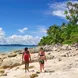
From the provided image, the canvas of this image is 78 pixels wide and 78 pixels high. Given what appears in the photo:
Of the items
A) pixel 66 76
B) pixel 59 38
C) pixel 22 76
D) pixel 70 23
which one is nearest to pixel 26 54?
pixel 22 76

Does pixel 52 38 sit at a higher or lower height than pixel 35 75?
higher

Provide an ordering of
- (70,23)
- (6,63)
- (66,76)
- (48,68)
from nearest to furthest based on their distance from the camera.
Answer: (66,76) < (48,68) < (6,63) < (70,23)

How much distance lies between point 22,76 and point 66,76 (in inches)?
157

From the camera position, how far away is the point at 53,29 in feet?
395

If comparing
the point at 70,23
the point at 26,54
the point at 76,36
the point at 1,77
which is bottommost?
the point at 1,77

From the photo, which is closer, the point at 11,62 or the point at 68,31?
the point at 11,62

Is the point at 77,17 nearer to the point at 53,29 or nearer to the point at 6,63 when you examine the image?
the point at 53,29

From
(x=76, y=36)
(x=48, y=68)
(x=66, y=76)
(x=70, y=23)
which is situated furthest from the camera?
(x=70, y=23)

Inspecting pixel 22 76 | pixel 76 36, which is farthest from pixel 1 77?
pixel 76 36

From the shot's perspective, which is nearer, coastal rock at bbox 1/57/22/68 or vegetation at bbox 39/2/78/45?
coastal rock at bbox 1/57/22/68

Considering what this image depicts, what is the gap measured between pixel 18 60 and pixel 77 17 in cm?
6175

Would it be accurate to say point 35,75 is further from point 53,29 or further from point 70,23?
point 53,29

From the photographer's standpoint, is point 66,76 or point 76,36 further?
point 76,36

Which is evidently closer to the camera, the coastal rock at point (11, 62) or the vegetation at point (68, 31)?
the coastal rock at point (11, 62)
